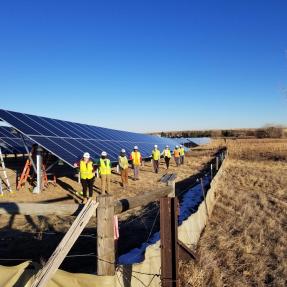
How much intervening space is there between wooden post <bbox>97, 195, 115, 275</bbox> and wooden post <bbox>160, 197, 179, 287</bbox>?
946 mm

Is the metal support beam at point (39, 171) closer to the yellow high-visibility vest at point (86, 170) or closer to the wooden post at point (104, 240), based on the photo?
the yellow high-visibility vest at point (86, 170)

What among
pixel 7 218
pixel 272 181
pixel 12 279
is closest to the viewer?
pixel 12 279

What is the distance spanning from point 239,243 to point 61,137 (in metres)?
11.7

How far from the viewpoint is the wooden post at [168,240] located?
4953 millimetres

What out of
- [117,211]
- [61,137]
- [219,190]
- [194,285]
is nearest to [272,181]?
[219,190]

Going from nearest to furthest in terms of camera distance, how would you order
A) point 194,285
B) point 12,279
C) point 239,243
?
point 12,279 → point 194,285 → point 239,243

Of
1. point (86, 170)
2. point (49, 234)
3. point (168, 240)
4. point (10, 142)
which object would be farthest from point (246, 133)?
point (168, 240)

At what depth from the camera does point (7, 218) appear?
1016 cm

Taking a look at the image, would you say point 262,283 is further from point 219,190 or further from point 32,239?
point 219,190

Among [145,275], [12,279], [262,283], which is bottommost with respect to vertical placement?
[262,283]

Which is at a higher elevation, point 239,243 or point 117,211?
point 117,211

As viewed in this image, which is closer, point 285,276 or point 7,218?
point 285,276

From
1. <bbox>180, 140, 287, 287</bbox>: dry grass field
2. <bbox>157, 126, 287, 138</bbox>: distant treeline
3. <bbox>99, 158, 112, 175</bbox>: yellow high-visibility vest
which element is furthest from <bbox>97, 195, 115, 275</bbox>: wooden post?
<bbox>157, 126, 287, 138</bbox>: distant treeline

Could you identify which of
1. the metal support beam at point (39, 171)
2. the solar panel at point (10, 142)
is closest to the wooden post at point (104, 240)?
the metal support beam at point (39, 171)
